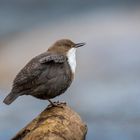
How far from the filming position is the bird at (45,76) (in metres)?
4.38

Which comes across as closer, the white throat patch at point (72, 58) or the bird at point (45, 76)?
the bird at point (45, 76)

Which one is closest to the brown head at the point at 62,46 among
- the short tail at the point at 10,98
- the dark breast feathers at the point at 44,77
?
the dark breast feathers at the point at 44,77

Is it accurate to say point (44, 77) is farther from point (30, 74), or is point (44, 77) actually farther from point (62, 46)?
point (62, 46)

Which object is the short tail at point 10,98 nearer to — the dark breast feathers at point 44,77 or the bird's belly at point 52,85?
the dark breast feathers at point 44,77

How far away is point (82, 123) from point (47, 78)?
0.86 m

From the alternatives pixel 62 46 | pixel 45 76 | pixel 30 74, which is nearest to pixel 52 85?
pixel 45 76

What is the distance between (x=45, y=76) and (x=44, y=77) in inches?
0.6

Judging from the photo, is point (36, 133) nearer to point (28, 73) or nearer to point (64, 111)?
point (64, 111)

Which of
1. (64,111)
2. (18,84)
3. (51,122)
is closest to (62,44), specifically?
(18,84)

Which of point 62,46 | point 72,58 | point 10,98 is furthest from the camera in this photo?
point 62,46

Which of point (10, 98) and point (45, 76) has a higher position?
point (45, 76)

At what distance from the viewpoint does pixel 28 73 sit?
438 cm

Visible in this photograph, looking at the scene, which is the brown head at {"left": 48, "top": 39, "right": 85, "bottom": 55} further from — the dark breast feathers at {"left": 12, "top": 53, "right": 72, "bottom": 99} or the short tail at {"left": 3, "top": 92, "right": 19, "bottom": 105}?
the short tail at {"left": 3, "top": 92, "right": 19, "bottom": 105}

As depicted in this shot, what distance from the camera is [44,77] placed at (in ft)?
14.8
